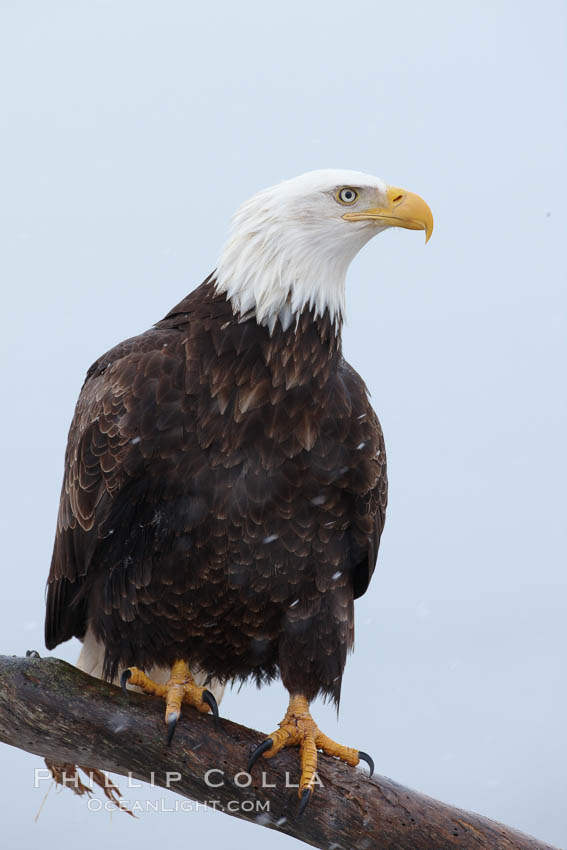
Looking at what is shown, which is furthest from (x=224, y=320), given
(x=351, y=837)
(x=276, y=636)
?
(x=351, y=837)

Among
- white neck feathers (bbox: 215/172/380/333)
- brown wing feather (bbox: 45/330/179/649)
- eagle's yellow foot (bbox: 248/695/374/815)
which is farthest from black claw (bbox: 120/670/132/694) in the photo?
white neck feathers (bbox: 215/172/380/333)

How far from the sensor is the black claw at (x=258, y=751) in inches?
156

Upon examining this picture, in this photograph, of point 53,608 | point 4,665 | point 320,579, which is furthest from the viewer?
point 53,608

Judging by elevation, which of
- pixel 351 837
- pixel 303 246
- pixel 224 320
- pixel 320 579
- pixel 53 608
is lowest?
pixel 351 837

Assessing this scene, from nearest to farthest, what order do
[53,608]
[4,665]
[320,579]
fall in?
[4,665]
[320,579]
[53,608]

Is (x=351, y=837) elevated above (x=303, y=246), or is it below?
below

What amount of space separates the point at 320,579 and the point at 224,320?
1137 mm

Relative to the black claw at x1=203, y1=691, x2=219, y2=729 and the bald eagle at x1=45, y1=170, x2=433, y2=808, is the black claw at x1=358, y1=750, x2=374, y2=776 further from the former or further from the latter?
the black claw at x1=203, y1=691, x2=219, y2=729

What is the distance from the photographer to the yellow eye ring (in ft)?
13.3

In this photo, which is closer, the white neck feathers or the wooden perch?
the wooden perch

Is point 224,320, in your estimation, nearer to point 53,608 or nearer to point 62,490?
point 62,490

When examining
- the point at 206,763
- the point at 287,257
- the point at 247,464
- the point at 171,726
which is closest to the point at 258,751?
the point at 206,763

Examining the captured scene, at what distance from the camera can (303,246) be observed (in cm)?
405

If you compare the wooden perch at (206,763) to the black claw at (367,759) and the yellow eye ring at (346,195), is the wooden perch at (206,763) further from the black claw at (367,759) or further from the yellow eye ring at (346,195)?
the yellow eye ring at (346,195)
